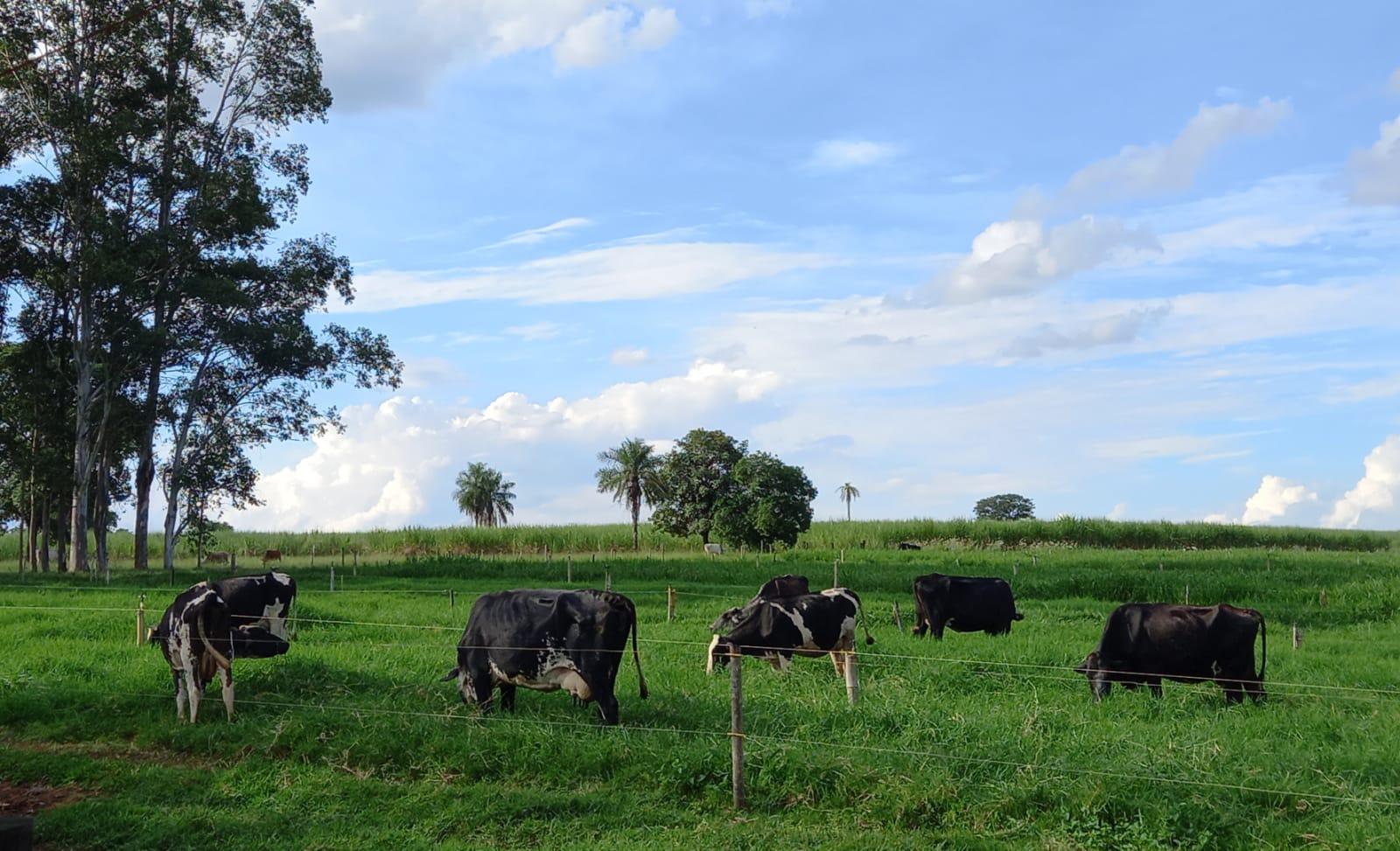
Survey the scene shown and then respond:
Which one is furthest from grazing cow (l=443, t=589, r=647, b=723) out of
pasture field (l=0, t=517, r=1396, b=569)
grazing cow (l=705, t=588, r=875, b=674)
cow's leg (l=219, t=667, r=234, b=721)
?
pasture field (l=0, t=517, r=1396, b=569)

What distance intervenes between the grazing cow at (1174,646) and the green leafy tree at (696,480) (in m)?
39.2

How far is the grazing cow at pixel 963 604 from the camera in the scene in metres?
19.6

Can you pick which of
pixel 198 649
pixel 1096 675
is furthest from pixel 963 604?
pixel 198 649

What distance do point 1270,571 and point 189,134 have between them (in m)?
35.9

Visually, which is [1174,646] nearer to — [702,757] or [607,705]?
[702,757]

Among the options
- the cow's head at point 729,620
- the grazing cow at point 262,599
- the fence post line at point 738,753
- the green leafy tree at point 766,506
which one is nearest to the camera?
the fence post line at point 738,753

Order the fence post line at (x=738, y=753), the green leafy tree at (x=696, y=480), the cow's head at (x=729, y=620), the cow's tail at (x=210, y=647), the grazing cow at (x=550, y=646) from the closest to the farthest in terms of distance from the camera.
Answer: the fence post line at (x=738, y=753) → the grazing cow at (x=550, y=646) → the cow's tail at (x=210, y=647) → the cow's head at (x=729, y=620) → the green leafy tree at (x=696, y=480)

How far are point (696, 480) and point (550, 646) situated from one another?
42.2 metres

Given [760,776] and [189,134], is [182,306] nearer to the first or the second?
[189,134]

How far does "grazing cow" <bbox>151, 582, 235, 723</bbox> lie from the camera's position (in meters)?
12.2

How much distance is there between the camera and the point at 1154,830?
8148 mm

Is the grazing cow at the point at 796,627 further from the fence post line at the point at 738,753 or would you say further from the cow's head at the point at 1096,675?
the fence post line at the point at 738,753

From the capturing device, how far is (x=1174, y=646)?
13500 millimetres

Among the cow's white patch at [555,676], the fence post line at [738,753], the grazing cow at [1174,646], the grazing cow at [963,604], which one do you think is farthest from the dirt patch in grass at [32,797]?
the grazing cow at [963,604]
